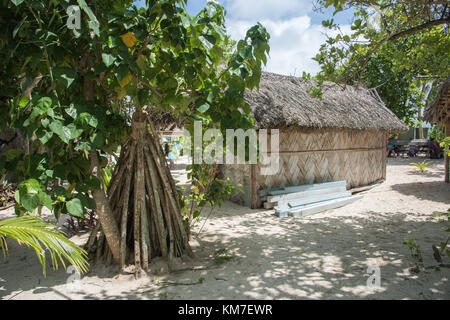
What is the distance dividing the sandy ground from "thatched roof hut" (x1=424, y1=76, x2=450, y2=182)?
3388 millimetres

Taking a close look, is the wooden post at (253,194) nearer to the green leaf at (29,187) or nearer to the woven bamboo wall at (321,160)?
the woven bamboo wall at (321,160)

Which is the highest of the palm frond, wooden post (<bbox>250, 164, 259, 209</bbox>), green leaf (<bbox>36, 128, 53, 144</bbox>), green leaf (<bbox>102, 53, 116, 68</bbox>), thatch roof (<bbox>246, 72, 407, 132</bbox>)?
thatch roof (<bbox>246, 72, 407, 132</bbox>)

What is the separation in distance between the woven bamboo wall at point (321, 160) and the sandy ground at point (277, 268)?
1.46 meters

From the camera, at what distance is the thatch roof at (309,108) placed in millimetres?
6316

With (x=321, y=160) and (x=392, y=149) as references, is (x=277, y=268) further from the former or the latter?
(x=392, y=149)

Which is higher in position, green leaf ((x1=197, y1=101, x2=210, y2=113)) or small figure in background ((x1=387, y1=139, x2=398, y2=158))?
green leaf ((x1=197, y1=101, x2=210, y2=113))

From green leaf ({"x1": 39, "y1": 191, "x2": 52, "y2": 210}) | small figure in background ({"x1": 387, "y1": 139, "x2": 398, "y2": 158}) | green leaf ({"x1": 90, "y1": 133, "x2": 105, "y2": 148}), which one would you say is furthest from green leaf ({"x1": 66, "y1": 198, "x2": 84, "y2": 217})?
small figure in background ({"x1": 387, "y1": 139, "x2": 398, "y2": 158})

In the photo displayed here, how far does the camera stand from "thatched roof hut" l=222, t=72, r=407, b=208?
6539 mm

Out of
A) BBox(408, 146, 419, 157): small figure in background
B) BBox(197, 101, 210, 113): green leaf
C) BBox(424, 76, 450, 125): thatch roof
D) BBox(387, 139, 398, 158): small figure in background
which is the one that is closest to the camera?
BBox(197, 101, 210, 113): green leaf

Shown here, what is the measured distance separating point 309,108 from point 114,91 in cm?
544

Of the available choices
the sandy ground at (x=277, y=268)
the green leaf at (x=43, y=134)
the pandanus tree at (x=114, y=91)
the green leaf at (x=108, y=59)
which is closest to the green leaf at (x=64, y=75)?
the pandanus tree at (x=114, y=91)

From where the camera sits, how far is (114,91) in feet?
9.82

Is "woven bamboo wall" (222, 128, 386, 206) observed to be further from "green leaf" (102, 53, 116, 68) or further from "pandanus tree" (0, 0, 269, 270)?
"green leaf" (102, 53, 116, 68)

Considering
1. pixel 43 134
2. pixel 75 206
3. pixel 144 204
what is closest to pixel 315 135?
pixel 144 204
